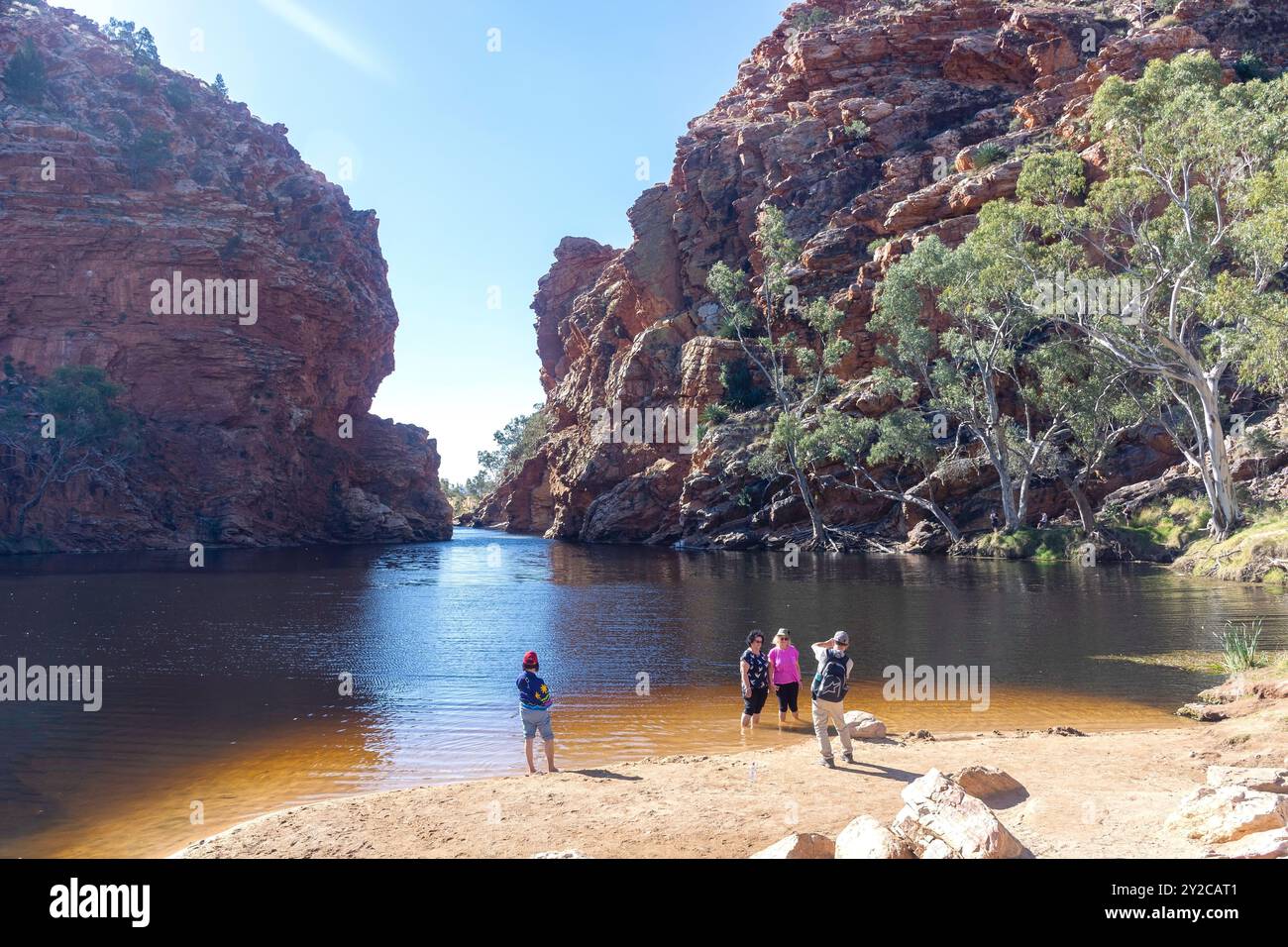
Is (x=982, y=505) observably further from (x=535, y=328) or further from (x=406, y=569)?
(x=535, y=328)

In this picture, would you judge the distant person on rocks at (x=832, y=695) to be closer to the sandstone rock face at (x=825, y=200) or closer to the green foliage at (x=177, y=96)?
the sandstone rock face at (x=825, y=200)

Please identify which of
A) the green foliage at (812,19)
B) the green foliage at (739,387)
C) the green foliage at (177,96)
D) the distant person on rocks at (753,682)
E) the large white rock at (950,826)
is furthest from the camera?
the green foliage at (812,19)

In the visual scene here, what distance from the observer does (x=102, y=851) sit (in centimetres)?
921

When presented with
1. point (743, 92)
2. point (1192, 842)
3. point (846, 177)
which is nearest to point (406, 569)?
point (1192, 842)

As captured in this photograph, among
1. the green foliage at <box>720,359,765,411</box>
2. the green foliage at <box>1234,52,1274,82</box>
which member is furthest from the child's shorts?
the green foliage at <box>1234,52,1274,82</box>

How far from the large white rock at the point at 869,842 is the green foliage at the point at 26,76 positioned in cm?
10259

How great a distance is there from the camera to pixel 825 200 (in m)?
78.3

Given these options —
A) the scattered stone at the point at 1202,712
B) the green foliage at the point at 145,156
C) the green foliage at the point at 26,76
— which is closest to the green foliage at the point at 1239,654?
the scattered stone at the point at 1202,712

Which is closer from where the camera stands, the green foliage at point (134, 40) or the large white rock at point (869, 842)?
the large white rock at point (869, 842)

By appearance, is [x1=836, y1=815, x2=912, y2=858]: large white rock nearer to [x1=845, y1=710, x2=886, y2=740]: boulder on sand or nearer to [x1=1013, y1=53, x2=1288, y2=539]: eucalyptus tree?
[x1=845, y1=710, x2=886, y2=740]: boulder on sand

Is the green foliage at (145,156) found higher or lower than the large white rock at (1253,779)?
higher

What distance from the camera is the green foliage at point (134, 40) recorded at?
93.6 meters

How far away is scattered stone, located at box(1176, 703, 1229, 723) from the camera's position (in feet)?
43.2
